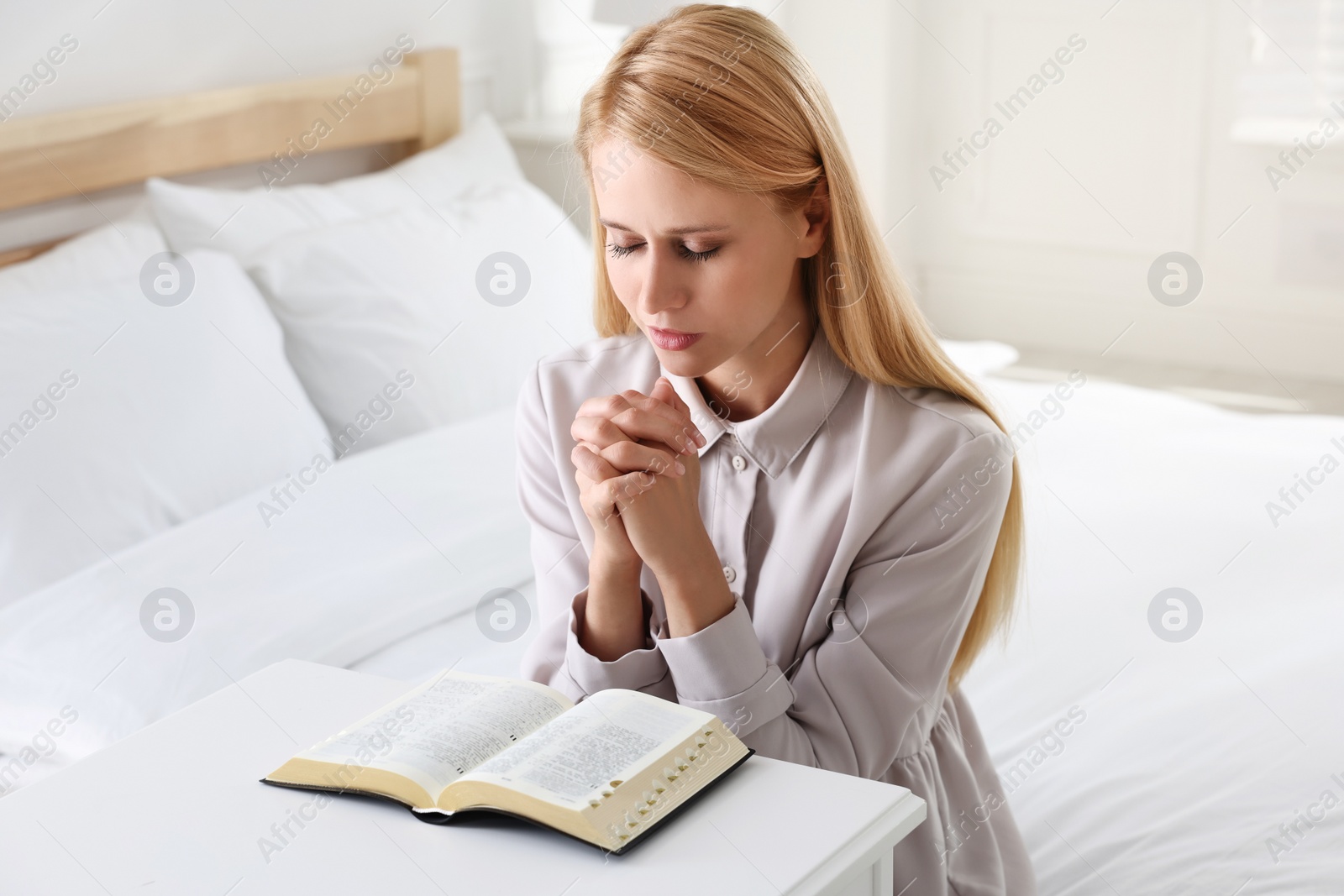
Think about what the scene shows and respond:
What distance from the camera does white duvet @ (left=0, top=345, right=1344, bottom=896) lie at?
1335 mm

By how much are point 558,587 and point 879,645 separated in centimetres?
32

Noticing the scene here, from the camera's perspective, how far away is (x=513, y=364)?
7.70 ft

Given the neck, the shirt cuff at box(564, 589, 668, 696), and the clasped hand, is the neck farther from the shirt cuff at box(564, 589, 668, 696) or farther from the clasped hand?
the shirt cuff at box(564, 589, 668, 696)

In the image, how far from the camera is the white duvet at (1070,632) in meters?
1.33

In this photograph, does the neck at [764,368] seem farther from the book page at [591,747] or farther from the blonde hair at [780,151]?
the book page at [591,747]

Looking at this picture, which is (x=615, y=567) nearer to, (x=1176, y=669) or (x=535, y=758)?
(x=535, y=758)

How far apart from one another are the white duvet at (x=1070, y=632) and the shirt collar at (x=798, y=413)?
0.47 m

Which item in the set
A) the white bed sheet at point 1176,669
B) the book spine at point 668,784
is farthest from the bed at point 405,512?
the book spine at point 668,784

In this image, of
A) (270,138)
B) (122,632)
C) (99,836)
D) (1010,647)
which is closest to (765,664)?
(99,836)

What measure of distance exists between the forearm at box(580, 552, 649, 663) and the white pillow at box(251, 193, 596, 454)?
1.01m

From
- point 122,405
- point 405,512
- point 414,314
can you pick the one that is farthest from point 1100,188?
point 122,405

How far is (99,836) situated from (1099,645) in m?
1.17

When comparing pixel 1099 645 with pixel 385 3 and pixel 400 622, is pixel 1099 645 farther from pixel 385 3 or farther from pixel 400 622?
pixel 385 3

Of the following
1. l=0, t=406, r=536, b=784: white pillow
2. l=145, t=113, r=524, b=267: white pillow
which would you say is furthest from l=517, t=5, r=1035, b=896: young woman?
l=145, t=113, r=524, b=267: white pillow
